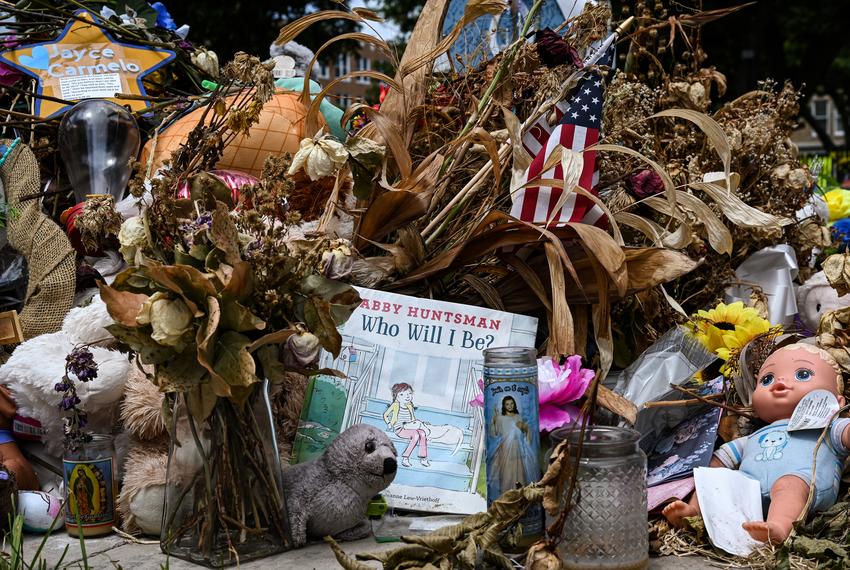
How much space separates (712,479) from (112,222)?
1.33 metres

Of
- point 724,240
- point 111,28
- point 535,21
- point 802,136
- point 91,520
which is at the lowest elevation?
point 91,520

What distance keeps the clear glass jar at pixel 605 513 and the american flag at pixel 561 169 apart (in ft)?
2.53

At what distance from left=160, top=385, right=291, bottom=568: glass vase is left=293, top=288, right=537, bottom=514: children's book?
394 mm

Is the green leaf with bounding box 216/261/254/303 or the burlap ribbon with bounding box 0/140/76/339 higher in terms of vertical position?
the burlap ribbon with bounding box 0/140/76/339

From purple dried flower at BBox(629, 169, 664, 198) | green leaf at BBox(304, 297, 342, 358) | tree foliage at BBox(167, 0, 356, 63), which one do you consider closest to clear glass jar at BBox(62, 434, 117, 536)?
green leaf at BBox(304, 297, 342, 358)

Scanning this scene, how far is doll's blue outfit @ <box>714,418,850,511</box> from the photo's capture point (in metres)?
1.87

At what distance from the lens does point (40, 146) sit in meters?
3.15

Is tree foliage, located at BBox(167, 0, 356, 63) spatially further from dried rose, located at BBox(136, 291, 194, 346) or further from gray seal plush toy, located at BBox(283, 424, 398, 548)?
dried rose, located at BBox(136, 291, 194, 346)

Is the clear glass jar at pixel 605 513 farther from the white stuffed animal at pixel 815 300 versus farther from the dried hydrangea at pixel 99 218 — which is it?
the white stuffed animal at pixel 815 300

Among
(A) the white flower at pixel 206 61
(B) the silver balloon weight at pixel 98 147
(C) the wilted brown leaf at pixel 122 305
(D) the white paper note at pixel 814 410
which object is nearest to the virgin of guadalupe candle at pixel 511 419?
(D) the white paper note at pixel 814 410

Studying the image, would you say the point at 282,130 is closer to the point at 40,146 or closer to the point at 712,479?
the point at 40,146

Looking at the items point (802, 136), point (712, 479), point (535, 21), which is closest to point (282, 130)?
point (535, 21)

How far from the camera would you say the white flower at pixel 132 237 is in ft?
5.56

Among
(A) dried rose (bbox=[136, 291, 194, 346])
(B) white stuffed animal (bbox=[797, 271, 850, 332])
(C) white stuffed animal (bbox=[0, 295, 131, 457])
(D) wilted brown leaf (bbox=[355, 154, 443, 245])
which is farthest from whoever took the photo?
(B) white stuffed animal (bbox=[797, 271, 850, 332])
